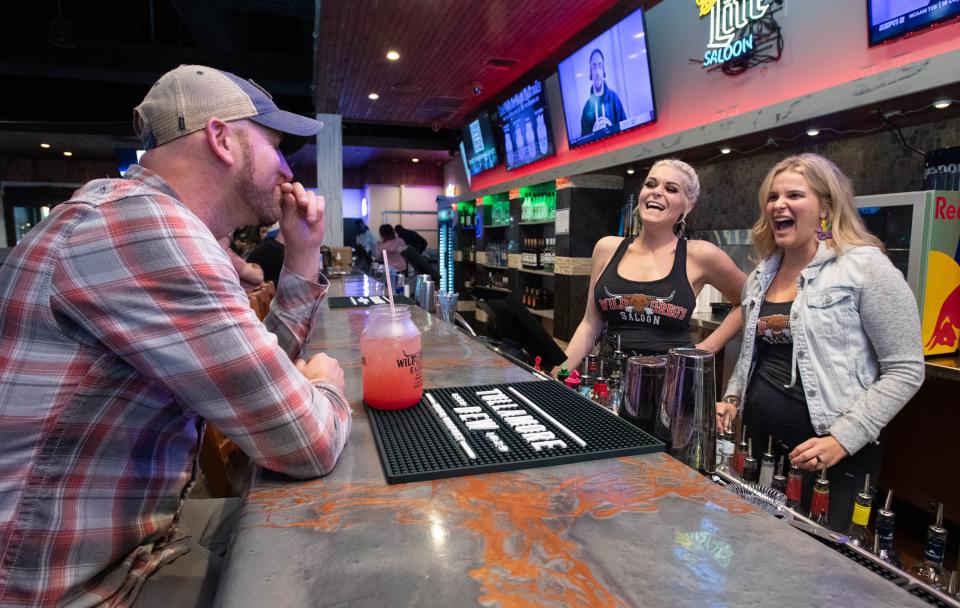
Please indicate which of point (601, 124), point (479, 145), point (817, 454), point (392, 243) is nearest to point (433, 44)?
point (601, 124)

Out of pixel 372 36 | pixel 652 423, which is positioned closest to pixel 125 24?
pixel 372 36

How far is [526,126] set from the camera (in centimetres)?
701

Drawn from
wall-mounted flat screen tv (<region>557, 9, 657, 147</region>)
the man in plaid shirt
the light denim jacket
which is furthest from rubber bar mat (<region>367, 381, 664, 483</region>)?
wall-mounted flat screen tv (<region>557, 9, 657, 147</region>)

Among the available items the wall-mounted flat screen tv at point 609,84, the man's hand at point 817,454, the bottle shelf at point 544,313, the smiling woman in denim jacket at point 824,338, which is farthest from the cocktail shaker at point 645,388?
the bottle shelf at point 544,313

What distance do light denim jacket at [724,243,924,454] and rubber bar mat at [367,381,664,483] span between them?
3.32ft

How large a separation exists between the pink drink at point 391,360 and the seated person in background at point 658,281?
106 centimetres

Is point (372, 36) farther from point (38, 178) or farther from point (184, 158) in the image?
point (38, 178)

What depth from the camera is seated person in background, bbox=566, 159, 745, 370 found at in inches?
81.4

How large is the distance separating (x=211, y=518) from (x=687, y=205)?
75.8 inches

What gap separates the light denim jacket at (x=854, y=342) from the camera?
1641 millimetres

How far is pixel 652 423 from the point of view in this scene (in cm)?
100

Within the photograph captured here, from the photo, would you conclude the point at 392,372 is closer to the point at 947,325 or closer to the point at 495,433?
the point at 495,433

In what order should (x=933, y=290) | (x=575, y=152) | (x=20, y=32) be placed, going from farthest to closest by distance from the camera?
1. (x=20, y=32)
2. (x=575, y=152)
3. (x=933, y=290)

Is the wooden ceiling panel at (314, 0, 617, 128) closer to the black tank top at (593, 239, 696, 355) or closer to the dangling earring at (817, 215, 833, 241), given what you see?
the black tank top at (593, 239, 696, 355)
